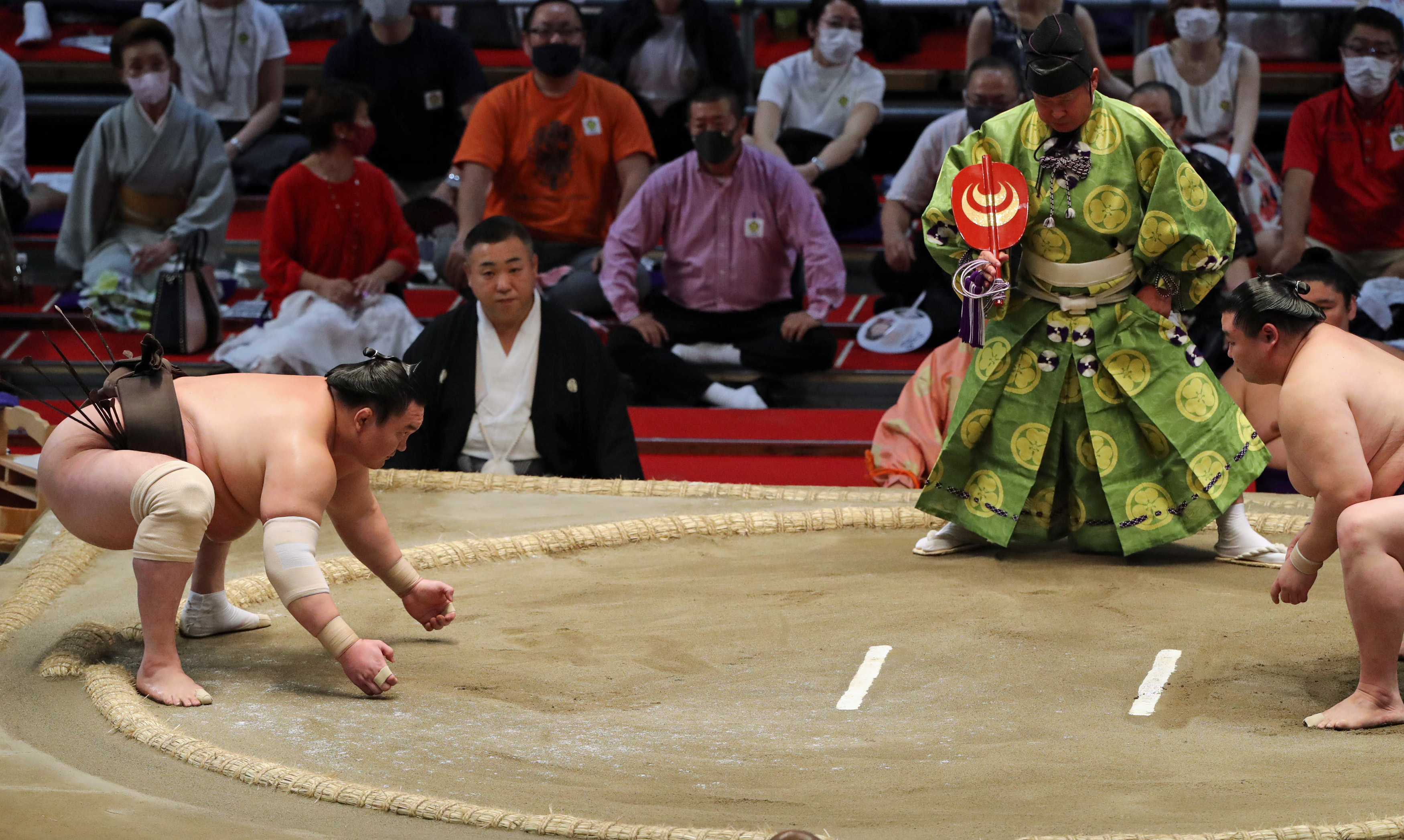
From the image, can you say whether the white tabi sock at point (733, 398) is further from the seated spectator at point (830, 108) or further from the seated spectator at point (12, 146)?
the seated spectator at point (12, 146)

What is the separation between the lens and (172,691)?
6.93ft

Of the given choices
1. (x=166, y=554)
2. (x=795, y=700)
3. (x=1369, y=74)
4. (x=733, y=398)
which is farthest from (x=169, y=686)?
(x=1369, y=74)

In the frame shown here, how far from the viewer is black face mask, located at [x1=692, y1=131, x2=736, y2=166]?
13.7 ft

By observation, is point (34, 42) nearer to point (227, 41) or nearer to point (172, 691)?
point (227, 41)

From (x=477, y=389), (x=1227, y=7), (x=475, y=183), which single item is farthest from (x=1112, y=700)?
(x=1227, y=7)

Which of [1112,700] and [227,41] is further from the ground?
[227,41]

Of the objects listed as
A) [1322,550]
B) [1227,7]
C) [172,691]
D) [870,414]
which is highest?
[1227,7]

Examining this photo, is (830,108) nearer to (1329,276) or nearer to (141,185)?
(1329,276)

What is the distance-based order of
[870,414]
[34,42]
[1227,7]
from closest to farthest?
[870,414], [1227,7], [34,42]

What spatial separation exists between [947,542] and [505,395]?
1.08 m

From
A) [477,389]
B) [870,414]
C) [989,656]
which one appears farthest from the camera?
[870,414]

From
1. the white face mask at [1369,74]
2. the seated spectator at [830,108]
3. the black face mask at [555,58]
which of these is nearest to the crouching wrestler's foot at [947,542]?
the seated spectator at [830,108]

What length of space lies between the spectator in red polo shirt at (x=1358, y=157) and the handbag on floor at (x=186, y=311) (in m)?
3.05

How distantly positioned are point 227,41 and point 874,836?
4128 millimetres
